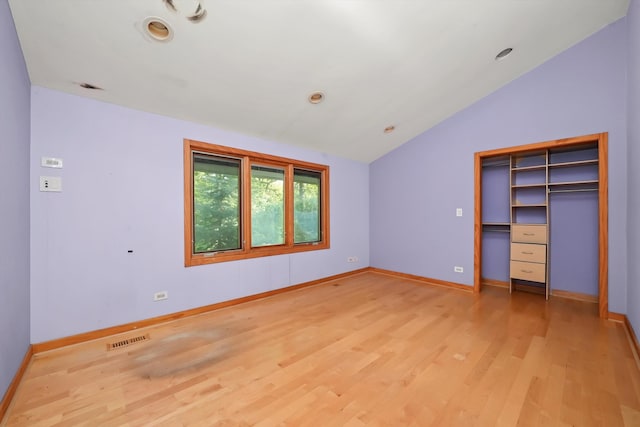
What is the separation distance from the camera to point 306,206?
4.32 m

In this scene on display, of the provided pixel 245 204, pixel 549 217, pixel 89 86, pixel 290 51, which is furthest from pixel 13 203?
pixel 549 217

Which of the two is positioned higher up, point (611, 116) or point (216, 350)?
point (611, 116)

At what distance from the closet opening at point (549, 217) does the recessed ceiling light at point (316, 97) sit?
2.44m

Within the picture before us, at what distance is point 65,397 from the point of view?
5.38 ft

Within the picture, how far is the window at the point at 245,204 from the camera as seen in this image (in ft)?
10.1

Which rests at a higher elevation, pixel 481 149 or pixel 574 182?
pixel 481 149

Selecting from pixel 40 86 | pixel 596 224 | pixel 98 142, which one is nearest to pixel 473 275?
pixel 596 224

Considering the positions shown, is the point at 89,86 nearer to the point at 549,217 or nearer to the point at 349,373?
the point at 349,373

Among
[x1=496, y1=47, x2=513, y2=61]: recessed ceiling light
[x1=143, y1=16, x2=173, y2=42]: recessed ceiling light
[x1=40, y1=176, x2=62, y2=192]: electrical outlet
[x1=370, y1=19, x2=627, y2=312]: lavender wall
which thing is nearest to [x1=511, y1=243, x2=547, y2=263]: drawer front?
[x1=370, y1=19, x2=627, y2=312]: lavender wall

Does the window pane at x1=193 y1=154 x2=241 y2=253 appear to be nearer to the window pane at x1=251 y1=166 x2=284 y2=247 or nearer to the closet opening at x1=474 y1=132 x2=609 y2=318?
the window pane at x1=251 y1=166 x2=284 y2=247

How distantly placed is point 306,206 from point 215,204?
152 cm

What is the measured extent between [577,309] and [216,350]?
401 cm

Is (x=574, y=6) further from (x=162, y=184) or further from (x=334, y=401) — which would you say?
(x=162, y=184)

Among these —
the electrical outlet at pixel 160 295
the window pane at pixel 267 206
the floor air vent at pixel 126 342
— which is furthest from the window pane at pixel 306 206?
the floor air vent at pixel 126 342
